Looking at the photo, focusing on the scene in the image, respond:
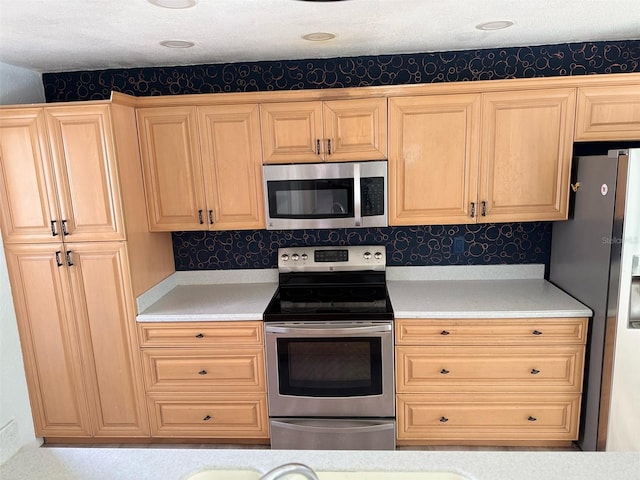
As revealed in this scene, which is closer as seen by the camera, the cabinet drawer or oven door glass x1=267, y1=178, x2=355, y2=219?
the cabinet drawer

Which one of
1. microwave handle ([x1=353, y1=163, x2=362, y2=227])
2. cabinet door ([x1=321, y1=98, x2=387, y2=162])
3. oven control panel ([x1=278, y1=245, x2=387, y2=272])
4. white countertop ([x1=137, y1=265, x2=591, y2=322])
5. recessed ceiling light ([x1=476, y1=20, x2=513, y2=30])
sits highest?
recessed ceiling light ([x1=476, y1=20, x2=513, y2=30])

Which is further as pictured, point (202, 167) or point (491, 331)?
point (202, 167)

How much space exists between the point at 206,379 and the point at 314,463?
1.59m

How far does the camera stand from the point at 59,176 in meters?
2.32

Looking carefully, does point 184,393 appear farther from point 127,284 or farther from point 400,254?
point 400,254

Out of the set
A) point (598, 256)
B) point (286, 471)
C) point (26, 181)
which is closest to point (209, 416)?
point (26, 181)

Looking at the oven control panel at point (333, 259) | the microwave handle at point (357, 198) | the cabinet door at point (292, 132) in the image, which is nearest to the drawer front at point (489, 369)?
the oven control panel at point (333, 259)

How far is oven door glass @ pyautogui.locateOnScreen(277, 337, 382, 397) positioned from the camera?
2389 mm

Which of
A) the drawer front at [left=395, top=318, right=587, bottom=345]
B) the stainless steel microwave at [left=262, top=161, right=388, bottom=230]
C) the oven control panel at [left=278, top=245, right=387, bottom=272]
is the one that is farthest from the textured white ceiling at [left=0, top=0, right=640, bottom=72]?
the drawer front at [left=395, top=318, right=587, bottom=345]

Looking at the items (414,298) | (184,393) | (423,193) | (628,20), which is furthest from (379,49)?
(184,393)

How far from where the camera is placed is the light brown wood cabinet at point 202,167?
8.28 ft

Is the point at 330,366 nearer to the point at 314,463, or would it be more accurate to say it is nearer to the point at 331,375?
the point at 331,375

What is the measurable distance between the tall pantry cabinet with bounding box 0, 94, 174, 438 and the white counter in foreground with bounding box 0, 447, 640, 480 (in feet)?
4.65

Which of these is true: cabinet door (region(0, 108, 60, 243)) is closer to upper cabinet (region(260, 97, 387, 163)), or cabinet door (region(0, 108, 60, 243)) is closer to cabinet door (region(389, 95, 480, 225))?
upper cabinet (region(260, 97, 387, 163))
